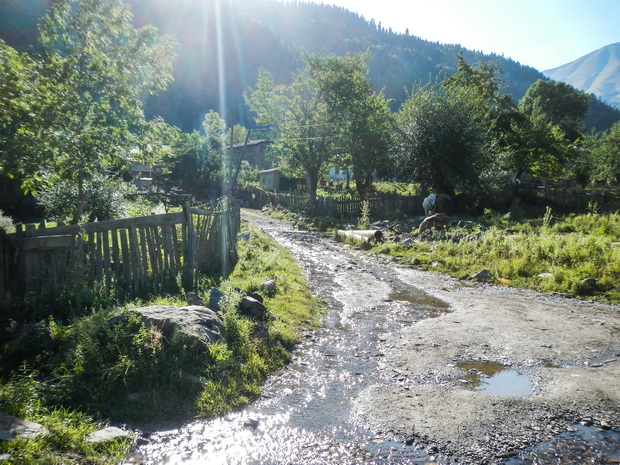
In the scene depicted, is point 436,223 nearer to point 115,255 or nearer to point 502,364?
point 502,364

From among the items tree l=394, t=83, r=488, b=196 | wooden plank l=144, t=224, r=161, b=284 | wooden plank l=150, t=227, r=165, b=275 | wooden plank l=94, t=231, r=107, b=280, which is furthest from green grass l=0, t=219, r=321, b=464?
tree l=394, t=83, r=488, b=196

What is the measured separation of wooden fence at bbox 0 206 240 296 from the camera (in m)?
6.40

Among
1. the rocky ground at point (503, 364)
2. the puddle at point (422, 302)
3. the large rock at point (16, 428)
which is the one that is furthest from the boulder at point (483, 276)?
the large rock at point (16, 428)

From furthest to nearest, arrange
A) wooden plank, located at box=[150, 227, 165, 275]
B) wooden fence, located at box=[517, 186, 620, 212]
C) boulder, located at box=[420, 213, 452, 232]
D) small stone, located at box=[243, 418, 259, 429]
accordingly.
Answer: wooden fence, located at box=[517, 186, 620, 212] < boulder, located at box=[420, 213, 452, 232] < wooden plank, located at box=[150, 227, 165, 275] < small stone, located at box=[243, 418, 259, 429]

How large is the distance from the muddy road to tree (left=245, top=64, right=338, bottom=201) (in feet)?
93.4

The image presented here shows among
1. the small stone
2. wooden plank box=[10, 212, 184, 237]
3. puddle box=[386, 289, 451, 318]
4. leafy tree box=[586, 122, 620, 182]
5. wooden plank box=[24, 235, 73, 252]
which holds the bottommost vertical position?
puddle box=[386, 289, 451, 318]

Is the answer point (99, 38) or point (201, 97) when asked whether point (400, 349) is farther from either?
point (201, 97)

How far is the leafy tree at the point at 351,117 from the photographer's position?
3594 cm

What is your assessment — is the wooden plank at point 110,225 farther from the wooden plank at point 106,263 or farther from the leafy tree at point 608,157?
the leafy tree at point 608,157

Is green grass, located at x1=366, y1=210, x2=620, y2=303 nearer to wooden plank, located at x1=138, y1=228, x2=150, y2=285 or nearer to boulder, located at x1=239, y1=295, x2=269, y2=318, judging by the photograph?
boulder, located at x1=239, y1=295, x2=269, y2=318

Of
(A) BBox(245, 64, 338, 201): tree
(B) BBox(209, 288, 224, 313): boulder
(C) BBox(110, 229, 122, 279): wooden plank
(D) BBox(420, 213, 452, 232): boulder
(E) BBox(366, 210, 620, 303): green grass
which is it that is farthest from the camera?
(A) BBox(245, 64, 338, 201): tree

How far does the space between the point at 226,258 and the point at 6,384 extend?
7.35 meters

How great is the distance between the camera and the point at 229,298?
7.23 m

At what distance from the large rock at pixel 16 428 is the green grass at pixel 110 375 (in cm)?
11
